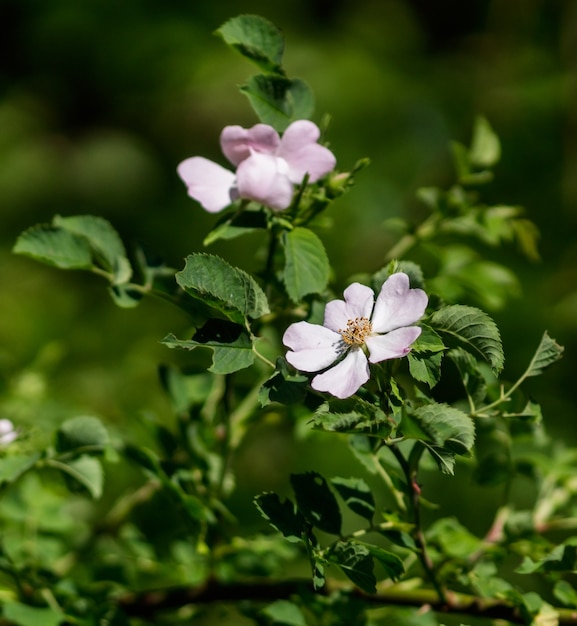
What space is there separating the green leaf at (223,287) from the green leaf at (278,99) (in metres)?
0.16

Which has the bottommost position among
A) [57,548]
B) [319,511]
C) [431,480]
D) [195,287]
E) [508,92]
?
[431,480]

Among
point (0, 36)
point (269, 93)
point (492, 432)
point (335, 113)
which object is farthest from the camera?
point (0, 36)

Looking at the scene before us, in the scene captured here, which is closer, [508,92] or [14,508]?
[14,508]

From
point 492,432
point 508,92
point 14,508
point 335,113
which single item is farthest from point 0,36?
point 492,432

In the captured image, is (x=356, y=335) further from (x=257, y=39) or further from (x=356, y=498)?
(x=257, y=39)

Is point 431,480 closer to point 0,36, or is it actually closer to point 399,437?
point 399,437

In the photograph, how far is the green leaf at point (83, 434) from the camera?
784 mm

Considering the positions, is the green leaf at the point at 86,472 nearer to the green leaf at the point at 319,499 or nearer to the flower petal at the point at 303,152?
the green leaf at the point at 319,499

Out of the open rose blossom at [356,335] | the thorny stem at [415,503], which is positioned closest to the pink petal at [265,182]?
the open rose blossom at [356,335]

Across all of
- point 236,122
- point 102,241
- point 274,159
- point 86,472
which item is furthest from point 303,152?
point 236,122

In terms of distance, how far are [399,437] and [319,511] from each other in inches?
4.7

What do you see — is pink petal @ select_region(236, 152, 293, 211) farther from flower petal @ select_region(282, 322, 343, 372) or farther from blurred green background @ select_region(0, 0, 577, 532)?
blurred green background @ select_region(0, 0, 577, 532)

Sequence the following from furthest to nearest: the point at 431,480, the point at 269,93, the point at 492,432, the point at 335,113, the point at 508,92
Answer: the point at 508,92
the point at 335,113
the point at 431,480
the point at 492,432
the point at 269,93

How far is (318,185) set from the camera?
73 cm
